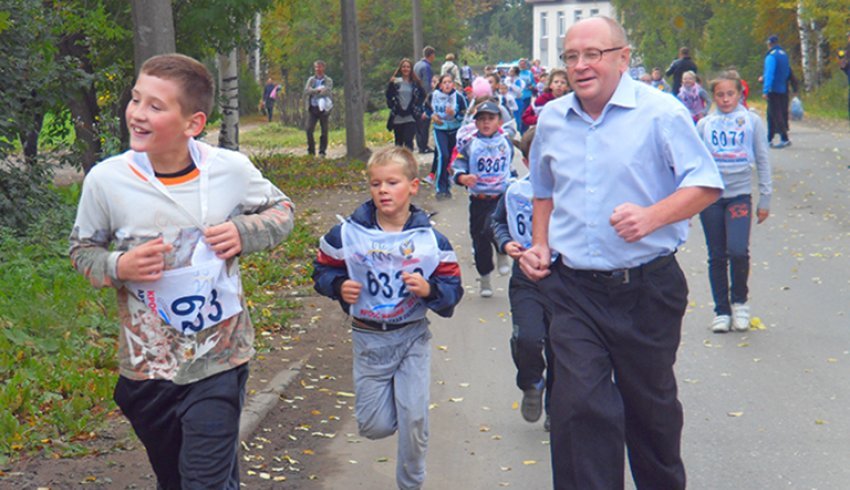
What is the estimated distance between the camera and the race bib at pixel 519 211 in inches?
307

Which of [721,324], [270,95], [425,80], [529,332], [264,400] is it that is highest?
[529,332]

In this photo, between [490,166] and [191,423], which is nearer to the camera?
[191,423]

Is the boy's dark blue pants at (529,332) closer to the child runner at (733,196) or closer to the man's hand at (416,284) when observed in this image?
the man's hand at (416,284)

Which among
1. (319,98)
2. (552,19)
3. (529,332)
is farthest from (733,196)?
(552,19)

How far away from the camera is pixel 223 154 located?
16.0 feet

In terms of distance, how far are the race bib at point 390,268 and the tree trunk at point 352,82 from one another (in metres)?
21.2

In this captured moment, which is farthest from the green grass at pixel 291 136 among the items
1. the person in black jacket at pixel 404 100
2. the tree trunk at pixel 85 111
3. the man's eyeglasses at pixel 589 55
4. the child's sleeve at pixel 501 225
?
the man's eyeglasses at pixel 589 55

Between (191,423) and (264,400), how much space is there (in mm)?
3483

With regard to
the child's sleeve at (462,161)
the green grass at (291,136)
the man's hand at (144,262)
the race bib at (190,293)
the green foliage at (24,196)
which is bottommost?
the green grass at (291,136)

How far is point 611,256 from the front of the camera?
513 centimetres

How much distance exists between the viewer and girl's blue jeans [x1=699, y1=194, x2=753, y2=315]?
33.0 ft

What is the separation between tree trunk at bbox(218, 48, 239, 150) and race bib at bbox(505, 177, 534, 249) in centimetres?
1669

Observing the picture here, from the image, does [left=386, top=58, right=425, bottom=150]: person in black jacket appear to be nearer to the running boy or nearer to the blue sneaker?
the blue sneaker

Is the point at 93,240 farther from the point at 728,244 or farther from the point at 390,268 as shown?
the point at 728,244
